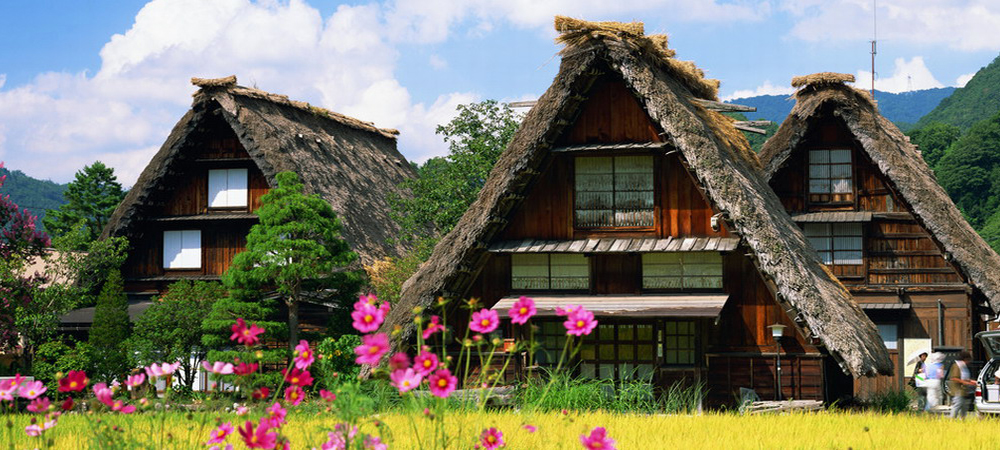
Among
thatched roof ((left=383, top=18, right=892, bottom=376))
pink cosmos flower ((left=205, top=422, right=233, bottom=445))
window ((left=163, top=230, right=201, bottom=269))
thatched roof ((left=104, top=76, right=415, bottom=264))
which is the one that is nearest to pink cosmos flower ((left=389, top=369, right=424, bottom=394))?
pink cosmos flower ((left=205, top=422, right=233, bottom=445))

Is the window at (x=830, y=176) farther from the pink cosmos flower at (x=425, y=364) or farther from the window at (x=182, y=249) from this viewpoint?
the pink cosmos flower at (x=425, y=364)

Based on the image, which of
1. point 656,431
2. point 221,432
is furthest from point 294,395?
point 656,431

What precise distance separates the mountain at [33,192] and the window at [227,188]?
106471mm

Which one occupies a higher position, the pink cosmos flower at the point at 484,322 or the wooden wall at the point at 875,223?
the wooden wall at the point at 875,223

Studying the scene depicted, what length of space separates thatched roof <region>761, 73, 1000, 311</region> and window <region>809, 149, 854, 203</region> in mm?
838

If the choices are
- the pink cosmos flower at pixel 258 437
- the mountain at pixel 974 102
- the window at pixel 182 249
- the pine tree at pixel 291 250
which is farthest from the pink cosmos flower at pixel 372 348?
the mountain at pixel 974 102

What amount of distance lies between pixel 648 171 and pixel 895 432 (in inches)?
310

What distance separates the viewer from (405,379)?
5785 mm

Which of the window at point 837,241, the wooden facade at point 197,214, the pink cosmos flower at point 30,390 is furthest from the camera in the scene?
the wooden facade at point 197,214

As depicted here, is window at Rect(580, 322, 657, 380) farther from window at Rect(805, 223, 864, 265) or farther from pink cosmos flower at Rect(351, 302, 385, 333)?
pink cosmos flower at Rect(351, 302, 385, 333)

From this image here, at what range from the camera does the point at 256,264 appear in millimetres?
22281

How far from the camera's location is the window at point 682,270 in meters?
19.0

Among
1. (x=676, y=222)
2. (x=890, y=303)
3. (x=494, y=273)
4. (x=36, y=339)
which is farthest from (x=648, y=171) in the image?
(x=36, y=339)

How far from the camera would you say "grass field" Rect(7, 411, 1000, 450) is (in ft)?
33.6
